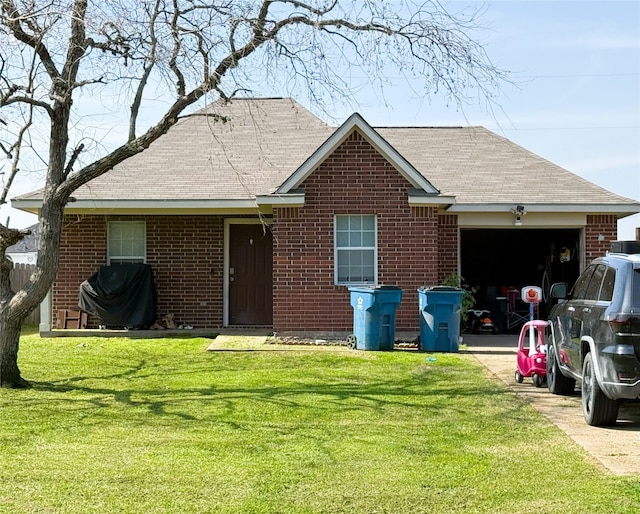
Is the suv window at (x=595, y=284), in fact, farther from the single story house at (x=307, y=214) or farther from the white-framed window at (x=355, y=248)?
the white-framed window at (x=355, y=248)

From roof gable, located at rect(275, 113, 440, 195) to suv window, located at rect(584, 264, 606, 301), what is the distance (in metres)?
6.69

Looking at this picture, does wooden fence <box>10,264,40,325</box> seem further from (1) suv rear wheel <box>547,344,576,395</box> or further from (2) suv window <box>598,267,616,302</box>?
(2) suv window <box>598,267,616,302</box>

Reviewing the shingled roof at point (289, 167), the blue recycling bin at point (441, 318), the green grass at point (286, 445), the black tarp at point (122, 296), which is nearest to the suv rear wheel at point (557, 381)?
the green grass at point (286, 445)

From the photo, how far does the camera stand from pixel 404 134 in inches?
855

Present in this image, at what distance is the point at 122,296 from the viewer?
17.6 m

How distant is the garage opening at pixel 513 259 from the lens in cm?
2042

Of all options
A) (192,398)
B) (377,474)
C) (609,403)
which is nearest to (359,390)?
(192,398)

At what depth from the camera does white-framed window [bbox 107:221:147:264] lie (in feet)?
60.8

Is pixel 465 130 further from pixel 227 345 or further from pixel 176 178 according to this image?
pixel 227 345

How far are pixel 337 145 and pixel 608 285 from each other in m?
8.26

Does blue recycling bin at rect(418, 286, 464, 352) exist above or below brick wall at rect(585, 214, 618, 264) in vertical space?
below

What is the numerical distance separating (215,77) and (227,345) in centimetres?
580

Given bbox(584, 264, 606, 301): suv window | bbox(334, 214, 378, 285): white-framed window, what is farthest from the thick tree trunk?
bbox(584, 264, 606, 301): suv window

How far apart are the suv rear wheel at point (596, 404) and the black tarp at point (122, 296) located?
36.2 ft
